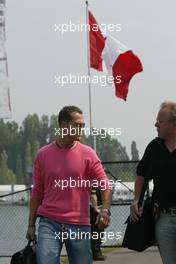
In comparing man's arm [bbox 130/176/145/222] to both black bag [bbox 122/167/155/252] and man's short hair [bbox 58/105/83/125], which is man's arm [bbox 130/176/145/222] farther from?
man's short hair [bbox 58/105/83/125]

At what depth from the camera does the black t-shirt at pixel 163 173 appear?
588 centimetres

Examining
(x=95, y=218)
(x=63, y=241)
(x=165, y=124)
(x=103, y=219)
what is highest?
(x=165, y=124)

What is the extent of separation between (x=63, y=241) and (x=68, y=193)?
1.24ft

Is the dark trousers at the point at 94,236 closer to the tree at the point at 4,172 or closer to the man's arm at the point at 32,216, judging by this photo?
the man's arm at the point at 32,216

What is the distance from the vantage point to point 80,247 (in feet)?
19.7

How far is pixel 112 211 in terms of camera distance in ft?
45.5

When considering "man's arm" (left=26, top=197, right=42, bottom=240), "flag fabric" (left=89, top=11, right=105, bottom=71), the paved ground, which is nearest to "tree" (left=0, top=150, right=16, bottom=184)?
"flag fabric" (left=89, top=11, right=105, bottom=71)

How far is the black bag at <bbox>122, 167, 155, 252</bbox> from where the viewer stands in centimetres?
606

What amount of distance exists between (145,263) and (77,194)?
5562 millimetres

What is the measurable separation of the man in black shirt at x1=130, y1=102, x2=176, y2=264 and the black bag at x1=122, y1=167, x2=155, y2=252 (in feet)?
0.18

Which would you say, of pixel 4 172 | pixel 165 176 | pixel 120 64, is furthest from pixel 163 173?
pixel 4 172

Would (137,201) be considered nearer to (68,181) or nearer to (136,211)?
(136,211)

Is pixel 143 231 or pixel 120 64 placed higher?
pixel 120 64

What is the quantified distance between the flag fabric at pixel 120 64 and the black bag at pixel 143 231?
33.8 feet
